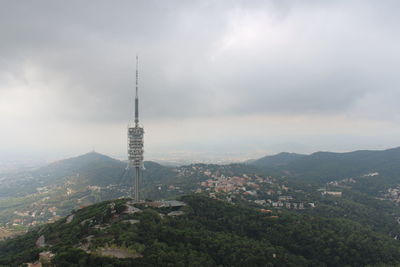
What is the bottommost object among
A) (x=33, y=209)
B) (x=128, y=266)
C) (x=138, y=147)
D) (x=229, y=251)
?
(x=33, y=209)

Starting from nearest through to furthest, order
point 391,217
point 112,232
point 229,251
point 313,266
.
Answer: point 112,232 → point 229,251 → point 313,266 → point 391,217

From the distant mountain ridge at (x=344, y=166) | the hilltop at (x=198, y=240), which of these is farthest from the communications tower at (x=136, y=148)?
the distant mountain ridge at (x=344, y=166)

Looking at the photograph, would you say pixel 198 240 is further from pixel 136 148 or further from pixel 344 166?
pixel 344 166

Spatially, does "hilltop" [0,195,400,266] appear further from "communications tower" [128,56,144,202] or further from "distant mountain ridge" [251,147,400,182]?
"distant mountain ridge" [251,147,400,182]

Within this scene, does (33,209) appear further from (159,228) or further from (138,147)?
(159,228)

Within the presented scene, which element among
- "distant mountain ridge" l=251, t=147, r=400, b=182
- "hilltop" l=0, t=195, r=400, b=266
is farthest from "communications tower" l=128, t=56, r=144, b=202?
"distant mountain ridge" l=251, t=147, r=400, b=182

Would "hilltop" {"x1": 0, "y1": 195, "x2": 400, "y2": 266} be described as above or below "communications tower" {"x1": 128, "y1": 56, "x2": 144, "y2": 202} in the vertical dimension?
below

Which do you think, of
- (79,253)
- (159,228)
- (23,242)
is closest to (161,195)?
(23,242)

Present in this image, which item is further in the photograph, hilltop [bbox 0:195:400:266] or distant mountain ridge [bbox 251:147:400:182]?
distant mountain ridge [bbox 251:147:400:182]
